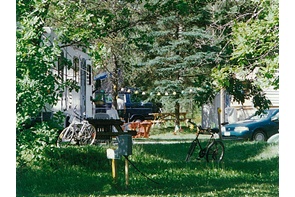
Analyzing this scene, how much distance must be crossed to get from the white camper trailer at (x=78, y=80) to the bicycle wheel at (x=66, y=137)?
178 millimetres

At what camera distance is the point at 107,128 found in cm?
647

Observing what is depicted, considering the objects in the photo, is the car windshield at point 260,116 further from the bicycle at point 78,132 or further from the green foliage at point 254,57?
the bicycle at point 78,132

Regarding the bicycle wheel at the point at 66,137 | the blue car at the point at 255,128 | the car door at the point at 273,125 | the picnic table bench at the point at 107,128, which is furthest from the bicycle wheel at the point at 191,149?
the bicycle wheel at the point at 66,137

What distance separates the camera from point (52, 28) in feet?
21.3

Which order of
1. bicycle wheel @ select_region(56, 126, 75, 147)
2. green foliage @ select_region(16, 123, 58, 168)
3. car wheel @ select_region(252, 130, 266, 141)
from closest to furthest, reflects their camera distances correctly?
1. green foliage @ select_region(16, 123, 58, 168)
2. car wheel @ select_region(252, 130, 266, 141)
3. bicycle wheel @ select_region(56, 126, 75, 147)

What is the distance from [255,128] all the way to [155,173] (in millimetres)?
927

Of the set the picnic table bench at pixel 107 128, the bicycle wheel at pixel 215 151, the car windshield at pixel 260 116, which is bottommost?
the bicycle wheel at pixel 215 151

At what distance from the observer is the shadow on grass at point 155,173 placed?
6.35 meters

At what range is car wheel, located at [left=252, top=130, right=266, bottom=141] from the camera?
6.40 meters

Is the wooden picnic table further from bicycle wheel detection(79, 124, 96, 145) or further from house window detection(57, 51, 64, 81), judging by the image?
house window detection(57, 51, 64, 81)

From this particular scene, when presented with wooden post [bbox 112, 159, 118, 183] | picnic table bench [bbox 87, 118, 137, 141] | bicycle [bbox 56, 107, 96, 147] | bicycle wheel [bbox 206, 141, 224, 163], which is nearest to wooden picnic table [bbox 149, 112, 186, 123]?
picnic table bench [bbox 87, 118, 137, 141]

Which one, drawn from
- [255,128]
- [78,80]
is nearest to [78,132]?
[78,80]

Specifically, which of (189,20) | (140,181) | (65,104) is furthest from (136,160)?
(189,20)

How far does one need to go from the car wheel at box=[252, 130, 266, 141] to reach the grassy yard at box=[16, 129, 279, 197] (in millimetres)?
51
